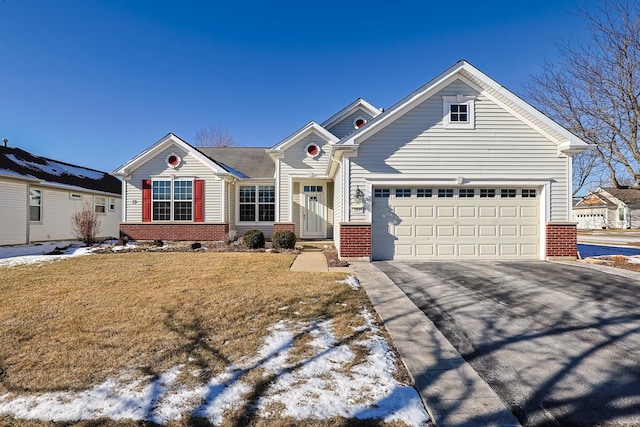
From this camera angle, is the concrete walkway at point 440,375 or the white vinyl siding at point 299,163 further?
the white vinyl siding at point 299,163

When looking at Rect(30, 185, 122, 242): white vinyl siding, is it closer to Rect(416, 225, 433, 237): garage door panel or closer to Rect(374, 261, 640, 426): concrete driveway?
Rect(416, 225, 433, 237): garage door panel

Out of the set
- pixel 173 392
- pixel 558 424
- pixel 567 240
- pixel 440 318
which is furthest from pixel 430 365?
pixel 567 240

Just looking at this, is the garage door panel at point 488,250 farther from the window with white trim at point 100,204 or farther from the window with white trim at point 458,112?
the window with white trim at point 100,204

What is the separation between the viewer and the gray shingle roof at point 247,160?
16312 mm

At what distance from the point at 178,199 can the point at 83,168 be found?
Answer: 1275 cm

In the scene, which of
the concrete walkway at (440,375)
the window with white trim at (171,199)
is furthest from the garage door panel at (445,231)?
the window with white trim at (171,199)

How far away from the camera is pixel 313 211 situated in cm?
1505

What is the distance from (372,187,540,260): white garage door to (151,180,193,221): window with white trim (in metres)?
9.61

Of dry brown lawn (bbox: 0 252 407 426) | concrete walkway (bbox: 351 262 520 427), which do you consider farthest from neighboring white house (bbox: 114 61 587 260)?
concrete walkway (bbox: 351 262 520 427)

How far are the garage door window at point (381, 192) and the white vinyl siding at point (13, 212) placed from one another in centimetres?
1642

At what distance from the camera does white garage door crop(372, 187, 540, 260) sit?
945 cm

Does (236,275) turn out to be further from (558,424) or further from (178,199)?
(178,199)

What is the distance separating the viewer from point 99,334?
4008 mm

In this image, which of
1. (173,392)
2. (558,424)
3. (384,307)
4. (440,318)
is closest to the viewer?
(558,424)
